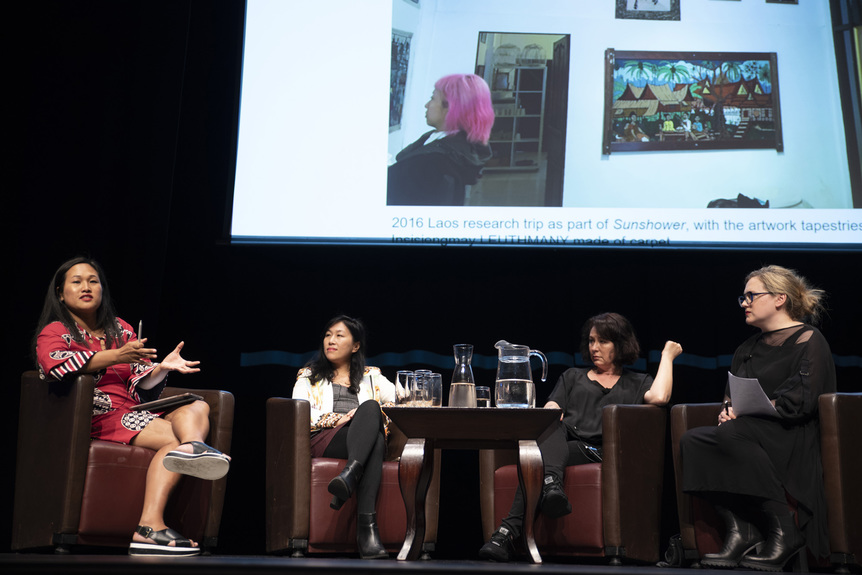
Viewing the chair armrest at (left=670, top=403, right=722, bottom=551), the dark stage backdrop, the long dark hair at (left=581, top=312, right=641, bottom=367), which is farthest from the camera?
the dark stage backdrop

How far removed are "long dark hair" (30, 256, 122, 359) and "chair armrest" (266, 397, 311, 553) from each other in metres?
0.67

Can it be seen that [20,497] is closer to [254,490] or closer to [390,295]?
[254,490]

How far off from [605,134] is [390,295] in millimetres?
1320

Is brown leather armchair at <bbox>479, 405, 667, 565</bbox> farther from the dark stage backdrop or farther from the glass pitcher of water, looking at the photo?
the dark stage backdrop

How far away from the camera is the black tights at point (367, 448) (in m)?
2.94

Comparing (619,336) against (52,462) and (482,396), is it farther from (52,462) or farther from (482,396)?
(52,462)

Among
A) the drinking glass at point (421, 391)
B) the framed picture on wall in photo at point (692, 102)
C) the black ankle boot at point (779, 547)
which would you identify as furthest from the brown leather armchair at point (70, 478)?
the framed picture on wall in photo at point (692, 102)

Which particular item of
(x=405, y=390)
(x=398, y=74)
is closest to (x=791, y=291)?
(x=405, y=390)

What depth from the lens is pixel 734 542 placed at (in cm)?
269

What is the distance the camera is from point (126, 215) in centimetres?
410

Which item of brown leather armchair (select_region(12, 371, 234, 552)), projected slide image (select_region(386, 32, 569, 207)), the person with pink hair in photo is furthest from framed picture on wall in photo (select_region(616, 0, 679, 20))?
brown leather armchair (select_region(12, 371, 234, 552))

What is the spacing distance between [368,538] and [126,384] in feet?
3.61

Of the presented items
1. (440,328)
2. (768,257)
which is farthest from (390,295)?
(768,257)

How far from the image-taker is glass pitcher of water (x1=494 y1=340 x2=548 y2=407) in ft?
9.05
